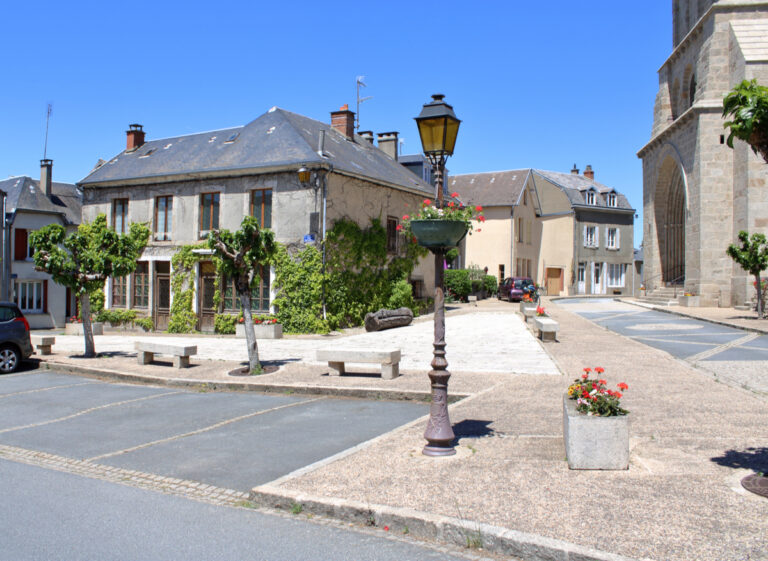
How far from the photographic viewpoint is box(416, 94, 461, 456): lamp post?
5.95 metres

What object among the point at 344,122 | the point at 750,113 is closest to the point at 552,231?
the point at 344,122

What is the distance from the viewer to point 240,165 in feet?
70.4

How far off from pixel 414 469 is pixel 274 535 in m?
1.51

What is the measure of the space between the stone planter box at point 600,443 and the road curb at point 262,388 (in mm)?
3698

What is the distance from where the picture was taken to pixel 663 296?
2938 cm

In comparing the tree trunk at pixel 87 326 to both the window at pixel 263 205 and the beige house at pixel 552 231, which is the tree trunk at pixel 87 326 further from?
the beige house at pixel 552 231

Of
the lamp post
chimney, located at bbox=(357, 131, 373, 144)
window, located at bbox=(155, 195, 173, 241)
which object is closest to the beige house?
chimney, located at bbox=(357, 131, 373, 144)

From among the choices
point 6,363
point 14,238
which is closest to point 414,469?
point 6,363

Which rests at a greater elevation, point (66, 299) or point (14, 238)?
point (14, 238)

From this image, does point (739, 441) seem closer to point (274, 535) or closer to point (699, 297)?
point (274, 535)

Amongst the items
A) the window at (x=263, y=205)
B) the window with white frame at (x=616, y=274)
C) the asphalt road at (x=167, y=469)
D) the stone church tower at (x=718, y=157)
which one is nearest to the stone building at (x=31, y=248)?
the window at (x=263, y=205)

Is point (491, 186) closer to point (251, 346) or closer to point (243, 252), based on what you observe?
point (243, 252)

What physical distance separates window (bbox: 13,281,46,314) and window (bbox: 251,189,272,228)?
1772cm

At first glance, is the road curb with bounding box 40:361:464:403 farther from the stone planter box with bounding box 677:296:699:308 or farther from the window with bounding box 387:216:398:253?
the stone planter box with bounding box 677:296:699:308
